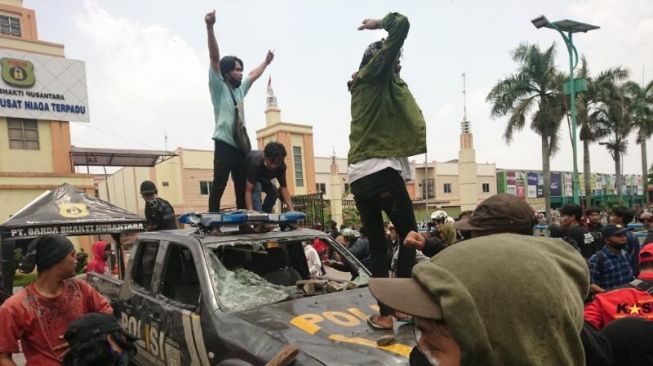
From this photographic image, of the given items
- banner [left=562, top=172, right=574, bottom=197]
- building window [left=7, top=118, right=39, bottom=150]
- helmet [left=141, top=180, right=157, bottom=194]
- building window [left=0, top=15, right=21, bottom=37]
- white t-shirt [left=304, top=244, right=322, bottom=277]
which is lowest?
banner [left=562, top=172, right=574, bottom=197]

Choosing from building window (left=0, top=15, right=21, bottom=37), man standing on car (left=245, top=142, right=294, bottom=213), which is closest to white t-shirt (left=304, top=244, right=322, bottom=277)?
man standing on car (left=245, top=142, right=294, bottom=213)

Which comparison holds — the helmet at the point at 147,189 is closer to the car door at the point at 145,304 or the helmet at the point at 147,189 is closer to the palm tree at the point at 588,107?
the car door at the point at 145,304

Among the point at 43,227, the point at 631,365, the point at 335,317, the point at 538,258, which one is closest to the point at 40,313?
the point at 335,317

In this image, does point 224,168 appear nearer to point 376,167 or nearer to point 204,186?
point 376,167

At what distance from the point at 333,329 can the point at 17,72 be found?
18.6 m

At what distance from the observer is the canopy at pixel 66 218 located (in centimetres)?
616

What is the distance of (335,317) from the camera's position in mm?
2656

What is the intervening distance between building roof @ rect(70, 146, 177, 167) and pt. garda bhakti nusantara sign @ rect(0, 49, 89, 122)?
4.96 feet

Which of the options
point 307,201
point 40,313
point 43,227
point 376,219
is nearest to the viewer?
point 40,313

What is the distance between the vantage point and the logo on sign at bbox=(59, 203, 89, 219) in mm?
6730

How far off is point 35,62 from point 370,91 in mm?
18458

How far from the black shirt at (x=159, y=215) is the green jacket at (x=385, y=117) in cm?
332

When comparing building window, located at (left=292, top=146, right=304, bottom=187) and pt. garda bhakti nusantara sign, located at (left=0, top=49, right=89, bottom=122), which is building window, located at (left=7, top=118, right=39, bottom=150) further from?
building window, located at (left=292, top=146, right=304, bottom=187)

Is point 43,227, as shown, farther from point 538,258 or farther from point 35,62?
point 35,62
